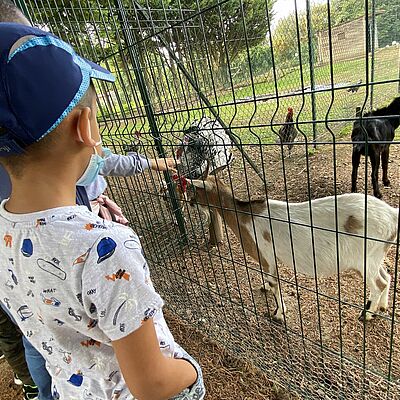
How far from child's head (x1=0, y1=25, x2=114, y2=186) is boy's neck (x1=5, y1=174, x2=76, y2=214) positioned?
0.03 meters

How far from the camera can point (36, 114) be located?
21.4 inches

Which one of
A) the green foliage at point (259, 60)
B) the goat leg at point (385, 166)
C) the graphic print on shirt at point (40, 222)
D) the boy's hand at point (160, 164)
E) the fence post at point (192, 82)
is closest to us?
the graphic print on shirt at point (40, 222)

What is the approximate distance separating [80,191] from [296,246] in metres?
1.39

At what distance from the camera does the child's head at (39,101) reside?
0.53 metres

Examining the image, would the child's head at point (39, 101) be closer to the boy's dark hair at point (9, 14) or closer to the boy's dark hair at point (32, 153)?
the boy's dark hair at point (32, 153)

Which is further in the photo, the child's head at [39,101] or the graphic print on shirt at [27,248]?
the graphic print on shirt at [27,248]

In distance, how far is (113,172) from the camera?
1.72 m

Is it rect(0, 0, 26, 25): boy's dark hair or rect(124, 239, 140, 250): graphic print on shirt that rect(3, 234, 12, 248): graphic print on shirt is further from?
rect(0, 0, 26, 25): boy's dark hair

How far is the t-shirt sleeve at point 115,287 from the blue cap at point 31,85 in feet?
0.82

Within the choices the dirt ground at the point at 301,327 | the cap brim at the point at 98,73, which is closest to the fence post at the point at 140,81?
the dirt ground at the point at 301,327

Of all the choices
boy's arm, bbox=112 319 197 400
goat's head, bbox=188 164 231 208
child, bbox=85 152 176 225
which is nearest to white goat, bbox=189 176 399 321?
goat's head, bbox=188 164 231 208

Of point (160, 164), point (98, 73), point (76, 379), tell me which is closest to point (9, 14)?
point (160, 164)

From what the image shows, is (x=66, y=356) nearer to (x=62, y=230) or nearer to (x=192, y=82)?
(x=62, y=230)

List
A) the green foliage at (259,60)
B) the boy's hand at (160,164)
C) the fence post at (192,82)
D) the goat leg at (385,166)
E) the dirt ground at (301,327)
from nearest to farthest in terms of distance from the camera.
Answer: the fence post at (192,82) → the dirt ground at (301,327) → the boy's hand at (160,164) → the green foliage at (259,60) → the goat leg at (385,166)
